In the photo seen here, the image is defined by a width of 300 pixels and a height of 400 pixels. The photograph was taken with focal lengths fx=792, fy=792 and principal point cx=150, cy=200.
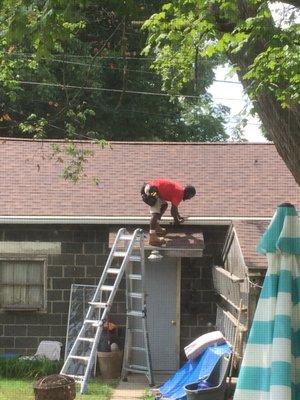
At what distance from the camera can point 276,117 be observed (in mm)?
7371

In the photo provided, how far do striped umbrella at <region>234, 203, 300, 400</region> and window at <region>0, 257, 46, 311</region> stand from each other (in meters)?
10.2

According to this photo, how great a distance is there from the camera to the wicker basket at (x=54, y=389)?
34.9 ft

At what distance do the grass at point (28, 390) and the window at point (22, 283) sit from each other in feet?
6.66

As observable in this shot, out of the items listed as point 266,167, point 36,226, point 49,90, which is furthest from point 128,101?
point 36,226

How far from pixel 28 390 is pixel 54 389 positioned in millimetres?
1850

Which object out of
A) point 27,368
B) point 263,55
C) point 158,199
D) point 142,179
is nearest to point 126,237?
point 158,199

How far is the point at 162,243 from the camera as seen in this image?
44.9 ft

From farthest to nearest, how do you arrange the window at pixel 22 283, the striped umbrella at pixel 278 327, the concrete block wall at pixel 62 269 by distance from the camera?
the window at pixel 22 283 < the concrete block wall at pixel 62 269 < the striped umbrella at pixel 278 327

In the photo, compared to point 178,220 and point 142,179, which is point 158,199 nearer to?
point 178,220

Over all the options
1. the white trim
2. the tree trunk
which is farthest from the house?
the tree trunk

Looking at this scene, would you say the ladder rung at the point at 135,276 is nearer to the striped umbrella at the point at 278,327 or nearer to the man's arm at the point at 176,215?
the man's arm at the point at 176,215

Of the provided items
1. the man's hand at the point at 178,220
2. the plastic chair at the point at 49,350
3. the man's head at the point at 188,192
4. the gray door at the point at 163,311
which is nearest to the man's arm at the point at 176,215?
the man's hand at the point at 178,220

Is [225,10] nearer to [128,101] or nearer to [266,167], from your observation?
[266,167]

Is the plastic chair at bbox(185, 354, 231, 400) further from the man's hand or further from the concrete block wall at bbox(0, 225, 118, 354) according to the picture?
the concrete block wall at bbox(0, 225, 118, 354)
